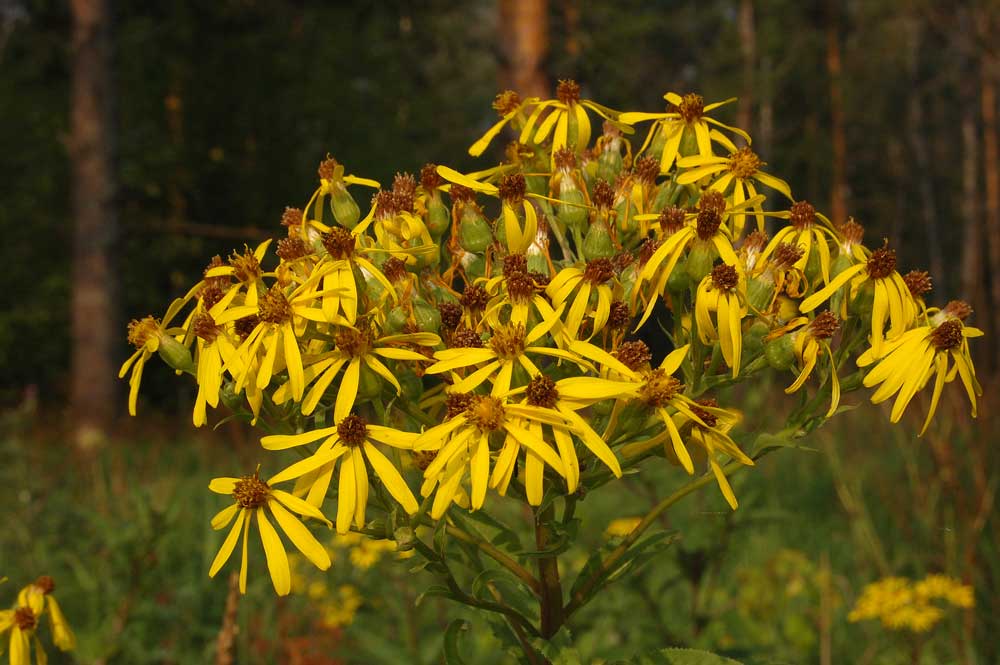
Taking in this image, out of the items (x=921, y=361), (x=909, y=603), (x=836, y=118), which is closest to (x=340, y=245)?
(x=921, y=361)

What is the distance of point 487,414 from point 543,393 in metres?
0.10

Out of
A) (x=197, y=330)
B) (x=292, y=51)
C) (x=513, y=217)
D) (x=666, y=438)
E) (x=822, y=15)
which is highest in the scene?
(x=822, y=15)

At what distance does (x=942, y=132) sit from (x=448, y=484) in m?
44.9

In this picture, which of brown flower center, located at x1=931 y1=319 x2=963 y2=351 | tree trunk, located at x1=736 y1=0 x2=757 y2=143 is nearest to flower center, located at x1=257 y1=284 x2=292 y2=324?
brown flower center, located at x1=931 y1=319 x2=963 y2=351

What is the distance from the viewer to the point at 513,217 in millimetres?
1810

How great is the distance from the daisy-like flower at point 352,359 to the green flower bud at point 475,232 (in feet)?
1.34

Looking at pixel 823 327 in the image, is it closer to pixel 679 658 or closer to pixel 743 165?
pixel 743 165

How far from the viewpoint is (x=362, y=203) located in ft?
43.8

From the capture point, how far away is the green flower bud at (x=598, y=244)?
178cm

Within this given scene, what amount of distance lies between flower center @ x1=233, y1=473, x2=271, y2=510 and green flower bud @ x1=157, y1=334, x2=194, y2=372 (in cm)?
37

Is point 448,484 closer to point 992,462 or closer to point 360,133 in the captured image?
point 992,462

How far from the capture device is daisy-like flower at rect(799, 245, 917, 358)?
1683 mm

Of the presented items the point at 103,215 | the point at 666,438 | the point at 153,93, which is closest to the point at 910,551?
the point at 666,438

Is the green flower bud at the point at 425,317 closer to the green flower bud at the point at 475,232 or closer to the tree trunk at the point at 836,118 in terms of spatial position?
the green flower bud at the point at 475,232
